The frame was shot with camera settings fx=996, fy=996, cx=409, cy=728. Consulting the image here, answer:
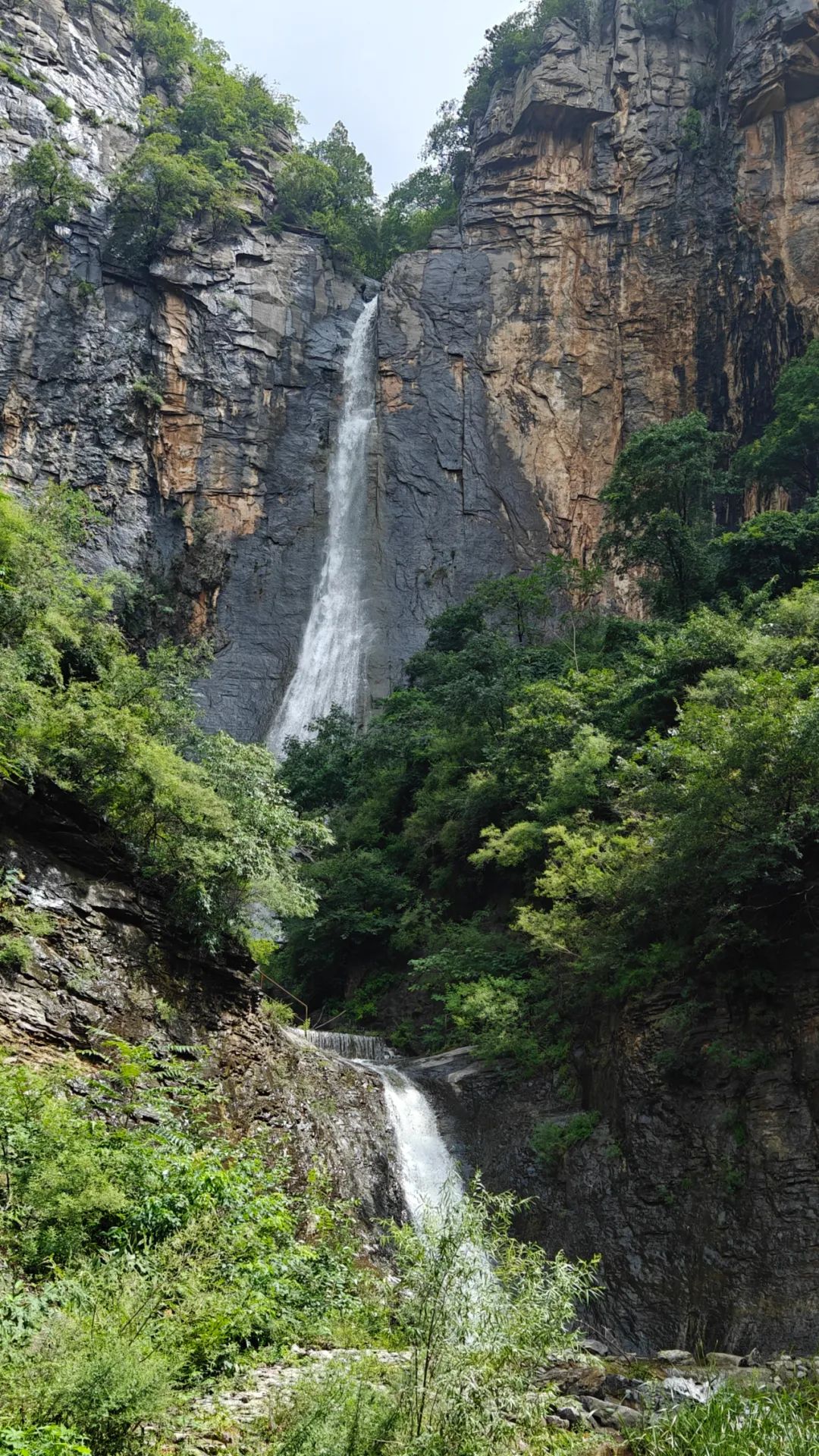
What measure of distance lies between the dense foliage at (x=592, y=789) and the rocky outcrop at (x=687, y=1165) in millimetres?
630

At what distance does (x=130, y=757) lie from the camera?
482 inches

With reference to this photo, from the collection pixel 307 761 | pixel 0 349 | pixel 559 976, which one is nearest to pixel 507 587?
pixel 307 761

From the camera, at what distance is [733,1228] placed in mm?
11047

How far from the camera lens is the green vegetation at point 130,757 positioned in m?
12.0

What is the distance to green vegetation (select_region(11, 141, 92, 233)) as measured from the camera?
114 feet

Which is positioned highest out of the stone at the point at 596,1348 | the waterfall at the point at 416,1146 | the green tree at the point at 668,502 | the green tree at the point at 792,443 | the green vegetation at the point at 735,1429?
the green tree at the point at 792,443

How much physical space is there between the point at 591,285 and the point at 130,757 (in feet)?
106

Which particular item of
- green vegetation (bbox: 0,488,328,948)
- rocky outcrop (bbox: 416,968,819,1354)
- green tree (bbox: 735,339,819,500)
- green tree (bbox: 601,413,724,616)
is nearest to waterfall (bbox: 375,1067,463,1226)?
A: rocky outcrop (bbox: 416,968,819,1354)

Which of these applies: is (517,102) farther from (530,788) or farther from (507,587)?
(530,788)

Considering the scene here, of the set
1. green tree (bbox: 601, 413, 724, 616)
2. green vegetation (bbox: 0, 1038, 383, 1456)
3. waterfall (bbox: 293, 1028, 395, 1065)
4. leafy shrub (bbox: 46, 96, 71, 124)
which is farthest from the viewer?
leafy shrub (bbox: 46, 96, 71, 124)

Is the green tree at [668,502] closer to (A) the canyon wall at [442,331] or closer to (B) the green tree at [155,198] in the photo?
(A) the canyon wall at [442,331]

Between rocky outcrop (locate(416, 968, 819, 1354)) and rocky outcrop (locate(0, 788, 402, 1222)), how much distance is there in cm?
200

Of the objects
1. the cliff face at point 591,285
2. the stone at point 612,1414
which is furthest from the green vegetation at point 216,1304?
the cliff face at point 591,285

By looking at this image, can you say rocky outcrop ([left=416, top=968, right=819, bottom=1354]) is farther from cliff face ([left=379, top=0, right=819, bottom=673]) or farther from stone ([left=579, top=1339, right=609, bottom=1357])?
cliff face ([left=379, top=0, right=819, bottom=673])
